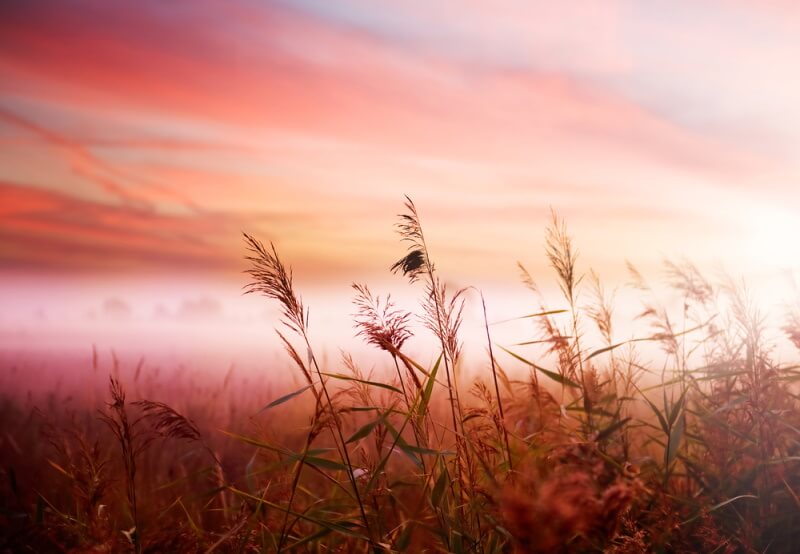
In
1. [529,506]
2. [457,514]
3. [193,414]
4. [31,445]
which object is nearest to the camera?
Result: [529,506]

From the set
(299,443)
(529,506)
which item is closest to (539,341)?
(529,506)

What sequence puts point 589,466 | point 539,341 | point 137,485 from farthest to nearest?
point 137,485
point 539,341
point 589,466

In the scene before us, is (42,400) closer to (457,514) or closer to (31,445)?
(31,445)

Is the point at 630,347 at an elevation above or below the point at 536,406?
above

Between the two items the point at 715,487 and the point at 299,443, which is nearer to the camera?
the point at 715,487

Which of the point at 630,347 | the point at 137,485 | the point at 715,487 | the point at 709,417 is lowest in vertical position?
the point at 137,485

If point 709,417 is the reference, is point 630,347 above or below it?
above

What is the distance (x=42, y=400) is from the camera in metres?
6.54

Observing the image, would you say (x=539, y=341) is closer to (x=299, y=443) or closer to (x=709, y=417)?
(x=709, y=417)

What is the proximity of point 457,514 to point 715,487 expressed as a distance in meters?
1.35

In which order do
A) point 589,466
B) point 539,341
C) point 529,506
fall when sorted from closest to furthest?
point 529,506
point 589,466
point 539,341

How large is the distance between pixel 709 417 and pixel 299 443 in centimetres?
322

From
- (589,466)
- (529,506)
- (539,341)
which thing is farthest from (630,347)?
(529,506)

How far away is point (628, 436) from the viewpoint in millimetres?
3559
